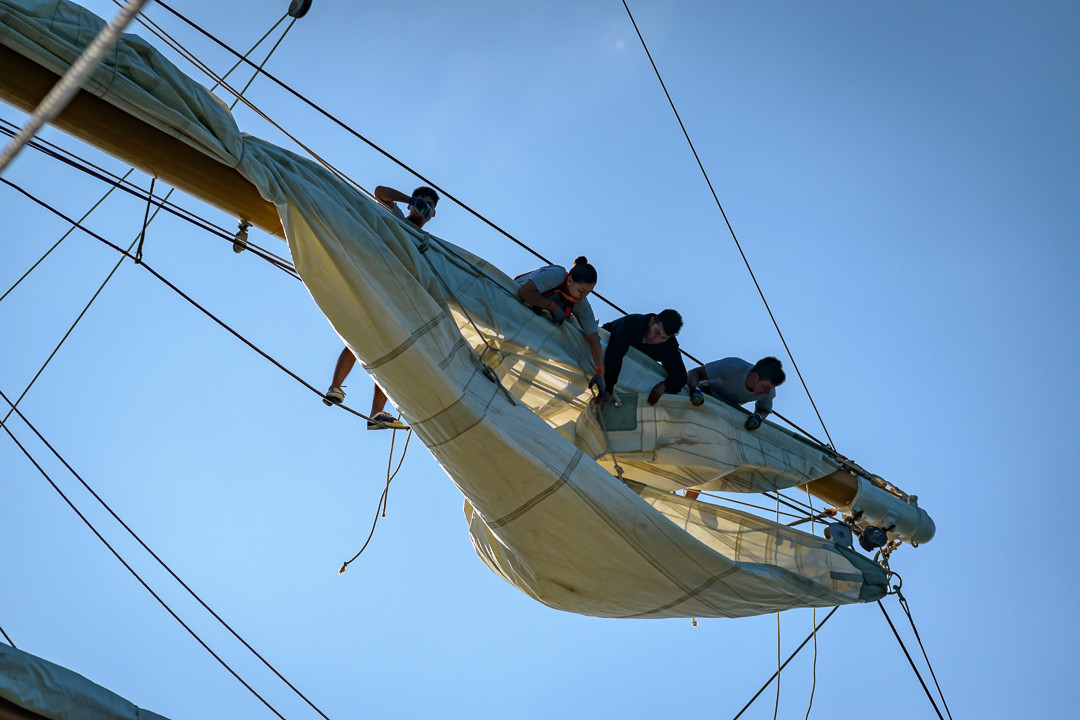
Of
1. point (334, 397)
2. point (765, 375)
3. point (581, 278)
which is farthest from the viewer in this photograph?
point (765, 375)

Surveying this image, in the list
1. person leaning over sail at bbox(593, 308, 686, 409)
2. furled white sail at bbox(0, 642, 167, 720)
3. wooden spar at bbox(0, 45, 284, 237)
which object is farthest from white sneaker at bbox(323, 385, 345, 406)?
furled white sail at bbox(0, 642, 167, 720)

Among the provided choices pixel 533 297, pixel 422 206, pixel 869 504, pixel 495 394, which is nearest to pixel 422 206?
pixel 422 206

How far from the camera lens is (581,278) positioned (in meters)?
5.88

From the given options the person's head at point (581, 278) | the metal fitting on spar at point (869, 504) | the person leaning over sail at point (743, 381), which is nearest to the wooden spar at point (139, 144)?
the person's head at point (581, 278)

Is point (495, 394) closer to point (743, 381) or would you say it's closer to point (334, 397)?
point (334, 397)

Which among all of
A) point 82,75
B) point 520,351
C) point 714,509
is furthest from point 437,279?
point 82,75

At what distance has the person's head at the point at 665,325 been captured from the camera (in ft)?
20.5

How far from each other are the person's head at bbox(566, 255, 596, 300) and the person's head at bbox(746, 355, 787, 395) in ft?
4.61

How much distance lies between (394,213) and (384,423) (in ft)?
3.55

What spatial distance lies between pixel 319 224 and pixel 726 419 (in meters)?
2.91

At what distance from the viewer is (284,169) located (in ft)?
17.4

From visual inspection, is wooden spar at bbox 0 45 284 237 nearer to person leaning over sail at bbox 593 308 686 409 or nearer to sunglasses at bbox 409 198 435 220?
sunglasses at bbox 409 198 435 220

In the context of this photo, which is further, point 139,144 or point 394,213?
point 394,213

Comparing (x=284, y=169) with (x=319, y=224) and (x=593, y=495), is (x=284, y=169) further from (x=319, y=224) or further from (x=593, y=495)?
(x=593, y=495)
